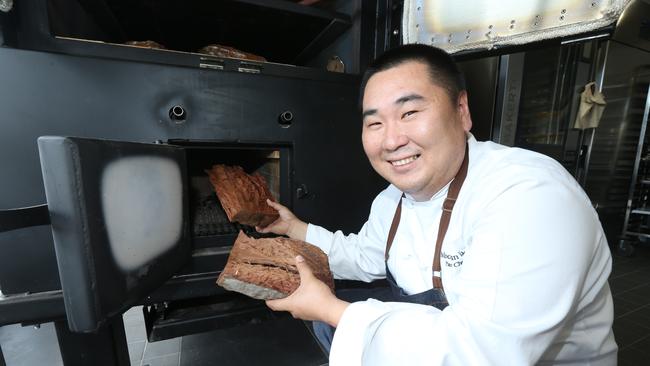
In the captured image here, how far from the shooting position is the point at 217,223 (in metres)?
1.58

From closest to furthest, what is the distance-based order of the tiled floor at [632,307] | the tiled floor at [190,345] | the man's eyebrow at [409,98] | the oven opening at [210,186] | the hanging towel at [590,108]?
the man's eyebrow at [409,98], the oven opening at [210,186], the tiled floor at [190,345], the tiled floor at [632,307], the hanging towel at [590,108]

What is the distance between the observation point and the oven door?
2.32 ft

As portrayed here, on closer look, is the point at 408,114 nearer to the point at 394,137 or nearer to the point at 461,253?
the point at 394,137

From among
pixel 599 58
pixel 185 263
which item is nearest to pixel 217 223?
pixel 185 263

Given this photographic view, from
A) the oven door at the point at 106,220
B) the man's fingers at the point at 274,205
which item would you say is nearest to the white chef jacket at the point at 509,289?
the oven door at the point at 106,220

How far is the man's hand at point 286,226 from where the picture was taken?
143 centimetres

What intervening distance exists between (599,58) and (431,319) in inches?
163

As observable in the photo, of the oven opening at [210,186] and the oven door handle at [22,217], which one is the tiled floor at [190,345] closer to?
the oven opening at [210,186]

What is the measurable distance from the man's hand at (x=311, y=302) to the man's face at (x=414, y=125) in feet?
1.37

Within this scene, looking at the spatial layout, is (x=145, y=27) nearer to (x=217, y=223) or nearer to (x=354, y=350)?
(x=217, y=223)

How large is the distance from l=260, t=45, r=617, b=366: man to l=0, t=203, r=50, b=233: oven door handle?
675mm

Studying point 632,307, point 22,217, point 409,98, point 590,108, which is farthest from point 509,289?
point 590,108

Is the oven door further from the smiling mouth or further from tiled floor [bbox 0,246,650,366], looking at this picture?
tiled floor [bbox 0,246,650,366]

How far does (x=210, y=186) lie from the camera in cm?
194
